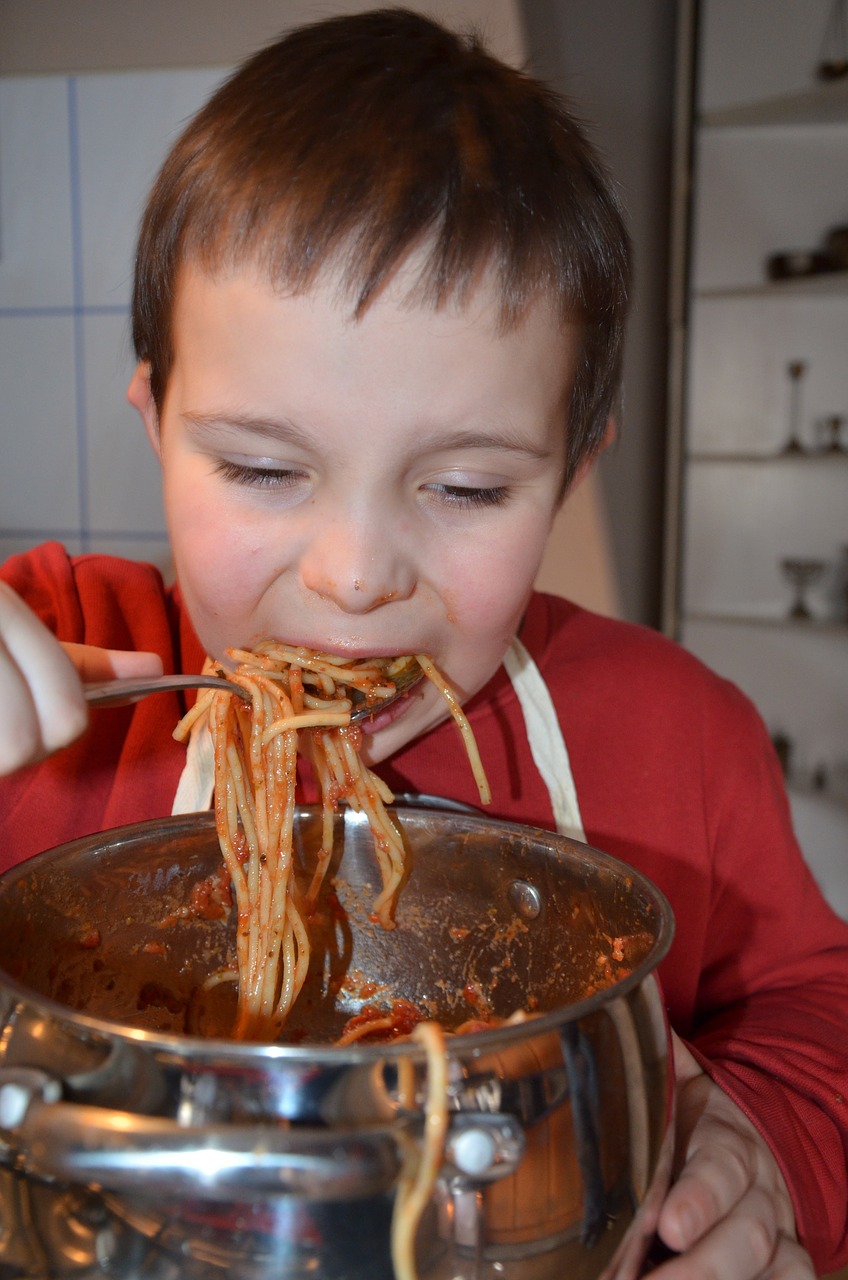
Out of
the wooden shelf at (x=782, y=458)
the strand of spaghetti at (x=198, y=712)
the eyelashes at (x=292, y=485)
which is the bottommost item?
the strand of spaghetti at (x=198, y=712)

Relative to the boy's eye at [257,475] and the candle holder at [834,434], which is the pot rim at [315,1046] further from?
the candle holder at [834,434]

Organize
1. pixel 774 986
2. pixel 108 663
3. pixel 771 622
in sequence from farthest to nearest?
pixel 771 622, pixel 774 986, pixel 108 663

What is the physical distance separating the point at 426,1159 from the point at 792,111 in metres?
3.35

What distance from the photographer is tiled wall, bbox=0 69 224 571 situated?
2.65 m

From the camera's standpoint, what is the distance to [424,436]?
0.77 metres

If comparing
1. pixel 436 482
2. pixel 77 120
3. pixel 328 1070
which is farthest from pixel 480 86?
pixel 77 120

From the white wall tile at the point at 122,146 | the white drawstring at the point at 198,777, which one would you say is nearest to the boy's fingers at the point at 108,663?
the white drawstring at the point at 198,777

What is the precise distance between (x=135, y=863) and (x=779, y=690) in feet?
9.77

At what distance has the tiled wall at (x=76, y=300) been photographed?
2.65m

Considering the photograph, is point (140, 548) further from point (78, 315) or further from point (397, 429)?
point (397, 429)

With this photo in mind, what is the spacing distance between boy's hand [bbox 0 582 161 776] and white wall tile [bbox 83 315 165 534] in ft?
7.28

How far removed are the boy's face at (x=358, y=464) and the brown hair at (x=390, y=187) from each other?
1.1 inches

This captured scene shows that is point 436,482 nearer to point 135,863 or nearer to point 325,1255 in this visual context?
point 135,863

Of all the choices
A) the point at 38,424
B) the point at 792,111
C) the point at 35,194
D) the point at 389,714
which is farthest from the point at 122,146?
the point at 389,714
